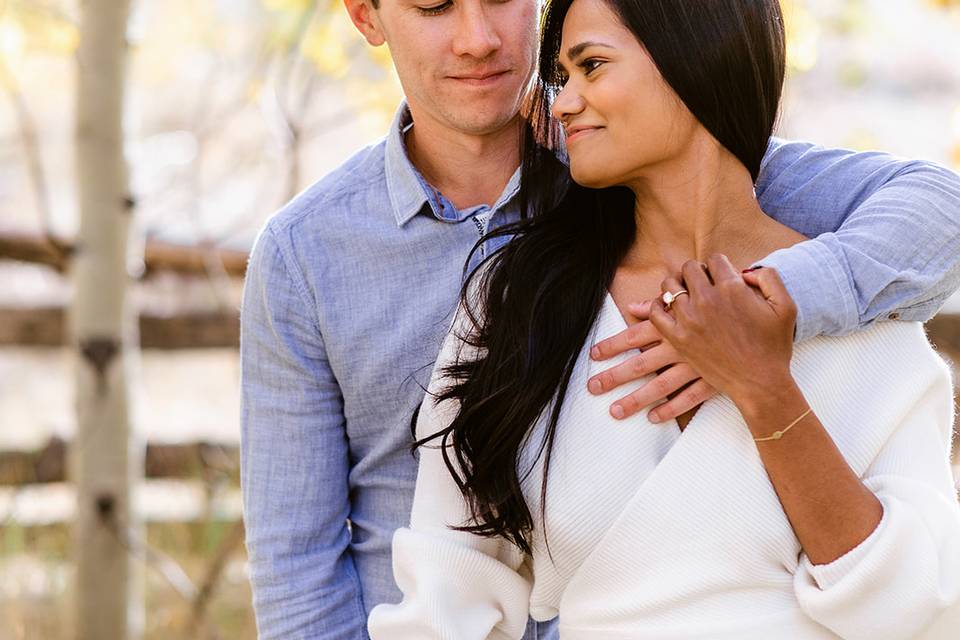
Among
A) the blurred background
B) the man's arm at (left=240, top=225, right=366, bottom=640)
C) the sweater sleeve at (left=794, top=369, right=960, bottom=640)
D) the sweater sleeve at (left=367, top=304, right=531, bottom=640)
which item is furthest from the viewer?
the blurred background

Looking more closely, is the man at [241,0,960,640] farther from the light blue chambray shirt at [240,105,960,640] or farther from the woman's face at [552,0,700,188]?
the woman's face at [552,0,700,188]

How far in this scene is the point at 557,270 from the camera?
1869 mm

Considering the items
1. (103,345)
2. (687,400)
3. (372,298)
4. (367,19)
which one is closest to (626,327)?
(687,400)

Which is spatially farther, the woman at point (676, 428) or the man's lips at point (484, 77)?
the man's lips at point (484, 77)

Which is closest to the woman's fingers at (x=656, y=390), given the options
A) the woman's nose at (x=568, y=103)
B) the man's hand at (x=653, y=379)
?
the man's hand at (x=653, y=379)

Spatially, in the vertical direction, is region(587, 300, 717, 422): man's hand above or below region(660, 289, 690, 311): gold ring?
below

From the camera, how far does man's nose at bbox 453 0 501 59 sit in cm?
204

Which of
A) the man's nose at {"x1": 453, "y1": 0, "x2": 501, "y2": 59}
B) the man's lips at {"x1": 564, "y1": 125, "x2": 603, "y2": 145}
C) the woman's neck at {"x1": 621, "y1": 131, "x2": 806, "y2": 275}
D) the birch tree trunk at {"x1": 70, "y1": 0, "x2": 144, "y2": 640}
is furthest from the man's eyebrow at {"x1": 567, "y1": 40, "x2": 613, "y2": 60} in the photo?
the birch tree trunk at {"x1": 70, "y1": 0, "x2": 144, "y2": 640}

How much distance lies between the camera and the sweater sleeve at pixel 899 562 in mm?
1554

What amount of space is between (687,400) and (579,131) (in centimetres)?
42

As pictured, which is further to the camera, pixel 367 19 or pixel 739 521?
pixel 367 19

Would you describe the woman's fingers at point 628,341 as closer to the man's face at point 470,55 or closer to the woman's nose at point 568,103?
the woman's nose at point 568,103

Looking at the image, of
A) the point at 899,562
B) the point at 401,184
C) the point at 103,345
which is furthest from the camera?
the point at 103,345

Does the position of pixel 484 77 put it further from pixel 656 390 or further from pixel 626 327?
pixel 656 390
